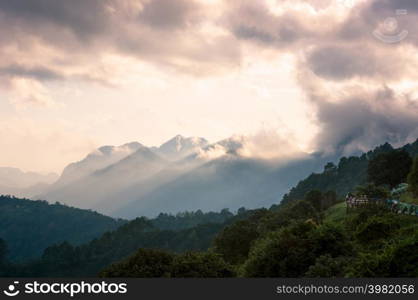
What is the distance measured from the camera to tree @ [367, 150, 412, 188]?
121250 mm

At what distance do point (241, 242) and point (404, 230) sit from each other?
5157cm

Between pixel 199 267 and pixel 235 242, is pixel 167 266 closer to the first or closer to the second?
pixel 199 267

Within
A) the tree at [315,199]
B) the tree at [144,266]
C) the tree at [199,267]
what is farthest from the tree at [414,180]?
the tree at [144,266]

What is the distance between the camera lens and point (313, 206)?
123062mm

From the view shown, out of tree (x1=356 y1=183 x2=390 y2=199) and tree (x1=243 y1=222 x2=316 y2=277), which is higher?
tree (x1=356 y1=183 x2=390 y2=199)

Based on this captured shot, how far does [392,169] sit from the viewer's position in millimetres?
122312

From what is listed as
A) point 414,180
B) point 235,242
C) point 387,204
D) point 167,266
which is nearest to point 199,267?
point 167,266

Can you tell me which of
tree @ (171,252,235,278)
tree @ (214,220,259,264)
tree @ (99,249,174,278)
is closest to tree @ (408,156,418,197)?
tree @ (214,220,259,264)

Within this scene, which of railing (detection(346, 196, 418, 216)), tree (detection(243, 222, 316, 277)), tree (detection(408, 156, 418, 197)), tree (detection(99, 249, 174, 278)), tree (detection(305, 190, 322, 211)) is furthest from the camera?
tree (detection(305, 190, 322, 211))

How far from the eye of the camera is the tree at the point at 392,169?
12125 centimetres

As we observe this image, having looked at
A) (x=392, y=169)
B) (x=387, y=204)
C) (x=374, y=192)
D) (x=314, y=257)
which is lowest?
(x=314, y=257)

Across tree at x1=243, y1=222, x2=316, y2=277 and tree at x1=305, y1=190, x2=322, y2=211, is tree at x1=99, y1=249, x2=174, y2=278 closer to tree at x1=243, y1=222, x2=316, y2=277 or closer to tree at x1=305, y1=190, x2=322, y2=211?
tree at x1=243, y1=222, x2=316, y2=277

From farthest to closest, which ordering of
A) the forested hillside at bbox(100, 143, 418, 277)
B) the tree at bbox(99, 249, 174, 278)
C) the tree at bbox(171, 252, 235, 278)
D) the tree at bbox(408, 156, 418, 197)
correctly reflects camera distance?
the tree at bbox(408, 156, 418, 197), the tree at bbox(171, 252, 235, 278), the tree at bbox(99, 249, 174, 278), the forested hillside at bbox(100, 143, 418, 277)

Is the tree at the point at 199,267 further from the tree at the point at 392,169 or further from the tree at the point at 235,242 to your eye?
the tree at the point at 392,169
